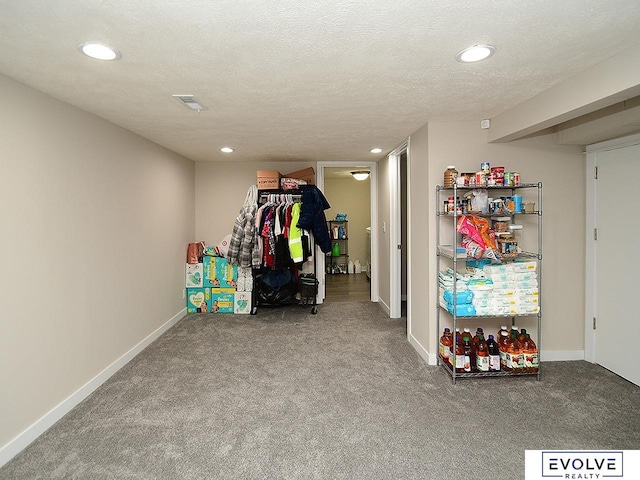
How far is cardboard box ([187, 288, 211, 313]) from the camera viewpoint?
16.5 feet

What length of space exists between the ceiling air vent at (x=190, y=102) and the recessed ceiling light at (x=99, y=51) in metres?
0.60

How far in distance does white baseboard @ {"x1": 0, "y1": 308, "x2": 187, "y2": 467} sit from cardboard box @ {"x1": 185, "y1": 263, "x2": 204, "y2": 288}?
1.22 meters

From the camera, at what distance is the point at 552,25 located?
1579mm

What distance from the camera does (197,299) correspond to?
502cm

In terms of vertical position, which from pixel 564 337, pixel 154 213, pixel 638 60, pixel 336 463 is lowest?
pixel 336 463

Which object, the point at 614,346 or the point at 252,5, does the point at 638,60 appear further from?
the point at 614,346

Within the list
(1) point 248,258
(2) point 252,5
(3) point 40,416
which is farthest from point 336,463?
(1) point 248,258

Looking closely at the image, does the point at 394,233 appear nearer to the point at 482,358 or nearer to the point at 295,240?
the point at 295,240

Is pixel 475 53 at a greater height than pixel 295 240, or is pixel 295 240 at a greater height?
pixel 475 53

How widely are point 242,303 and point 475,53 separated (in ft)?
13.5

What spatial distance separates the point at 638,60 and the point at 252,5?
1855mm

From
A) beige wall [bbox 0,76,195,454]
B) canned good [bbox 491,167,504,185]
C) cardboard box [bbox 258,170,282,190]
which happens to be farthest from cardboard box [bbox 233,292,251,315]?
canned good [bbox 491,167,504,185]

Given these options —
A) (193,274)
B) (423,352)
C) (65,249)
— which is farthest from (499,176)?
(193,274)

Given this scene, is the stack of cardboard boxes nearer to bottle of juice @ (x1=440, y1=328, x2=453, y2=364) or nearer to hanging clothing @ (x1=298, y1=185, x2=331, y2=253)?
hanging clothing @ (x1=298, y1=185, x2=331, y2=253)
